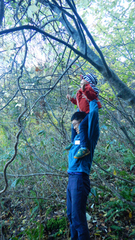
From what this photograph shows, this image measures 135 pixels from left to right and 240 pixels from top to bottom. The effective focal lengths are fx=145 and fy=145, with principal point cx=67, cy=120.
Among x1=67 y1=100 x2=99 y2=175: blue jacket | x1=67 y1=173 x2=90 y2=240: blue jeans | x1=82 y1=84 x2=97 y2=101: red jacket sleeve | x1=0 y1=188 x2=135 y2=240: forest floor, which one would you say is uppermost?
x1=82 y1=84 x2=97 y2=101: red jacket sleeve

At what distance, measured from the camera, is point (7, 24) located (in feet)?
8.77

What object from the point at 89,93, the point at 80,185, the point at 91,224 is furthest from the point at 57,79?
the point at 91,224

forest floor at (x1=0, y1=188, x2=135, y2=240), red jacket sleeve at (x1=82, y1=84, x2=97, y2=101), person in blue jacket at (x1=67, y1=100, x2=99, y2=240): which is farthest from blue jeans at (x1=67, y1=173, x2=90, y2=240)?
red jacket sleeve at (x1=82, y1=84, x2=97, y2=101)

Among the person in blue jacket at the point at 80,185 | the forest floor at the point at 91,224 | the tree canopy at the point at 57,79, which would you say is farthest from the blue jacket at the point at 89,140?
the forest floor at the point at 91,224

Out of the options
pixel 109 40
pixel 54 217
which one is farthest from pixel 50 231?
pixel 109 40

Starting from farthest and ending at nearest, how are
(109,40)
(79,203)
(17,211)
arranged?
(109,40), (17,211), (79,203)

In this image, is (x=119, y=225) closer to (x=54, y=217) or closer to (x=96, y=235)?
(x=96, y=235)

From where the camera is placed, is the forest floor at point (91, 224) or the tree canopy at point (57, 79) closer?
the tree canopy at point (57, 79)

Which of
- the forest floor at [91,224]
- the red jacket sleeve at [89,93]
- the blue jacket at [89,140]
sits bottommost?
the forest floor at [91,224]

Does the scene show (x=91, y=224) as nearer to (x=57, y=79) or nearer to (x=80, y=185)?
(x=80, y=185)

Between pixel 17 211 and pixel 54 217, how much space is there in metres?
1.18

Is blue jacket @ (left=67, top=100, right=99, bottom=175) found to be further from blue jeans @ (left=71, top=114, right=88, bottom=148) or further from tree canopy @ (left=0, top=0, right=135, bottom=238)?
tree canopy @ (left=0, top=0, right=135, bottom=238)

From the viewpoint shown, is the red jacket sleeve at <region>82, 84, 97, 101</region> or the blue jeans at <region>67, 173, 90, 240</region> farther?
the red jacket sleeve at <region>82, 84, 97, 101</region>

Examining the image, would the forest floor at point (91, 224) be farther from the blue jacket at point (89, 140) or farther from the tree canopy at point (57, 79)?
the blue jacket at point (89, 140)
